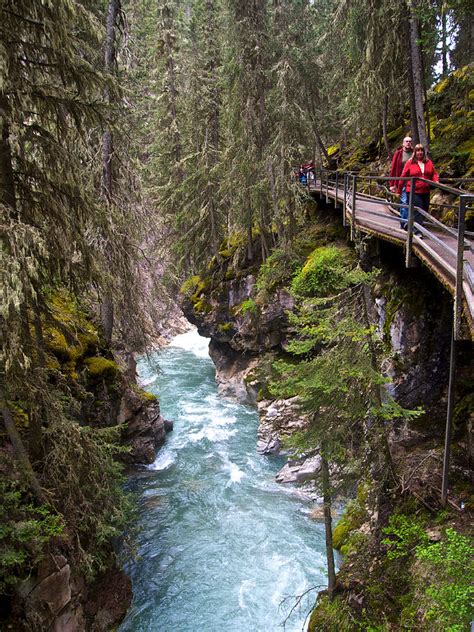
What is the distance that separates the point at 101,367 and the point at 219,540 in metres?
6.25

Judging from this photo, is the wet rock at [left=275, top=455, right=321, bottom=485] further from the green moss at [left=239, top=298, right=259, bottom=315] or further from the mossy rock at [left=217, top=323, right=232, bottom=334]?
the mossy rock at [left=217, top=323, right=232, bottom=334]

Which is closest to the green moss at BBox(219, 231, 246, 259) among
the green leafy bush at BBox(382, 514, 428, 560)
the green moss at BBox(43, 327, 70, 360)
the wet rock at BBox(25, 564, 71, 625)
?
the green moss at BBox(43, 327, 70, 360)

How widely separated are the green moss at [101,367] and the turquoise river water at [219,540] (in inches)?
179

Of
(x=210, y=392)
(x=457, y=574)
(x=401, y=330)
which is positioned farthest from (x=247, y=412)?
(x=457, y=574)

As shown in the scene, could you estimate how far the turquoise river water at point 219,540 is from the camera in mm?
9930

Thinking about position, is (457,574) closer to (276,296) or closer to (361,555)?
(361,555)

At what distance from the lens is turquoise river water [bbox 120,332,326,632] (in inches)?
391

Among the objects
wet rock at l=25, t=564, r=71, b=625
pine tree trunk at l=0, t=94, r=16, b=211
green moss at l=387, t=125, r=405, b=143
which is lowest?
wet rock at l=25, t=564, r=71, b=625

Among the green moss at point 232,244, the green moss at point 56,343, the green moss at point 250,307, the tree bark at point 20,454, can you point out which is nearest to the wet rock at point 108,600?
the tree bark at point 20,454

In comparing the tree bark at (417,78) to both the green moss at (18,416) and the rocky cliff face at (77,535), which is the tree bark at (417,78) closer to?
the rocky cliff face at (77,535)

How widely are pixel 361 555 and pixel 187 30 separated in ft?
109

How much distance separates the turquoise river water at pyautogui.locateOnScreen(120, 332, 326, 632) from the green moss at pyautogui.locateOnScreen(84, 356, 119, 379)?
14.9 ft

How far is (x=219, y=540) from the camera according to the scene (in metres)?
12.3

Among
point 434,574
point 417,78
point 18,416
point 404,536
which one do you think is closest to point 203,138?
point 417,78
